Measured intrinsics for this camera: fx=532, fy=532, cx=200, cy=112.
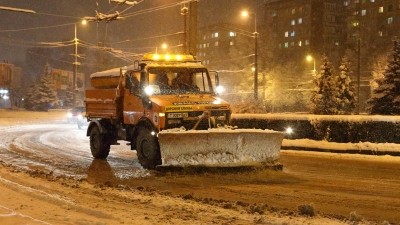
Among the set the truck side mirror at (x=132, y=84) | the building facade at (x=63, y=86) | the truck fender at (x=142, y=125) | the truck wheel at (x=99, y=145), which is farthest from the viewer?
the building facade at (x=63, y=86)

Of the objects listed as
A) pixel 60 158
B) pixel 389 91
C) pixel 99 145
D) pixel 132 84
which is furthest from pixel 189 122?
pixel 389 91

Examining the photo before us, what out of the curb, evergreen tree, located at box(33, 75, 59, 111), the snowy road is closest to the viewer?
the snowy road

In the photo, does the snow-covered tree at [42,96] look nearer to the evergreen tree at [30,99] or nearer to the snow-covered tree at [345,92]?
the evergreen tree at [30,99]

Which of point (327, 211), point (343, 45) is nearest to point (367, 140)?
point (327, 211)

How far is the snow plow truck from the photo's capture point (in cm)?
1241

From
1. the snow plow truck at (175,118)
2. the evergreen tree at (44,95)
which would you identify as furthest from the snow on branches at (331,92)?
the evergreen tree at (44,95)

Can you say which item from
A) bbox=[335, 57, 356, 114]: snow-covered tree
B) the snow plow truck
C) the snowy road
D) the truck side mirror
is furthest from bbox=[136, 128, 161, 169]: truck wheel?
bbox=[335, 57, 356, 114]: snow-covered tree

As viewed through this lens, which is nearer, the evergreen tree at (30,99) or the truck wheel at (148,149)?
the truck wheel at (148,149)

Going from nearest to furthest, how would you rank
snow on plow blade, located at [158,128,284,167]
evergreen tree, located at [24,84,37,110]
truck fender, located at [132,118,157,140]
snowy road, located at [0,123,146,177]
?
snow on plow blade, located at [158,128,284,167]
truck fender, located at [132,118,157,140]
snowy road, located at [0,123,146,177]
evergreen tree, located at [24,84,37,110]

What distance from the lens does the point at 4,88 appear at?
8562 cm

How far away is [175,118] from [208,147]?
119 centimetres

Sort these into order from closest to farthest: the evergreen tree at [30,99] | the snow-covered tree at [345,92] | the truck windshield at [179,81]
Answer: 1. the truck windshield at [179,81]
2. the snow-covered tree at [345,92]
3. the evergreen tree at [30,99]

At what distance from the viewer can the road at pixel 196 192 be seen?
7855mm

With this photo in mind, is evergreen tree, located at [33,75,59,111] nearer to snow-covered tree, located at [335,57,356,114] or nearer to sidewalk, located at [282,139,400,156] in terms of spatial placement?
snow-covered tree, located at [335,57,356,114]
